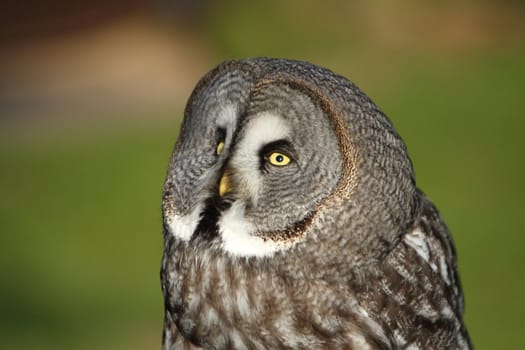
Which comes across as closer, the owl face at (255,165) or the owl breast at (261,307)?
the owl face at (255,165)

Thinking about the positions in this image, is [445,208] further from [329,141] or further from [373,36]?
[329,141]

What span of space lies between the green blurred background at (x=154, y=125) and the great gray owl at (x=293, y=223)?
4.95 metres

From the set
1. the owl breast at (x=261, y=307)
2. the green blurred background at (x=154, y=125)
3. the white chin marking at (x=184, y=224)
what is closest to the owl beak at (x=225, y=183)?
the white chin marking at (x=184, y=224)

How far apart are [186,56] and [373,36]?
2706 mm

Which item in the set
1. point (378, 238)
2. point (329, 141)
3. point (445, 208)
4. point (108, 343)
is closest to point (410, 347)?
point (378, 238)

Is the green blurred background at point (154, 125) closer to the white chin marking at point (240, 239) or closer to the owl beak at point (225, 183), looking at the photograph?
the white chin marking at point (240, 239)

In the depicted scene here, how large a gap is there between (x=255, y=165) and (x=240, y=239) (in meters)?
0.27

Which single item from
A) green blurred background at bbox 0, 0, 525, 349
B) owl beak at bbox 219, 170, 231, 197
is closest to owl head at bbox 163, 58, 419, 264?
owl beak at bbox 219, 170, 231, 197

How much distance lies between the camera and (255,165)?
3283mm

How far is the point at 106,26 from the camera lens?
14.6m

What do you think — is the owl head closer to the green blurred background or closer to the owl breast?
the owl breast

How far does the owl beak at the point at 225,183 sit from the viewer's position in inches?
130

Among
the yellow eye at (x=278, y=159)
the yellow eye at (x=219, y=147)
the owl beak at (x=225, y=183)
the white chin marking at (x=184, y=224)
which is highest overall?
the yellow eye at (x=278, y=159)

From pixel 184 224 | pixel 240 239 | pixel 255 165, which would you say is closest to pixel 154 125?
pixel 184 224
